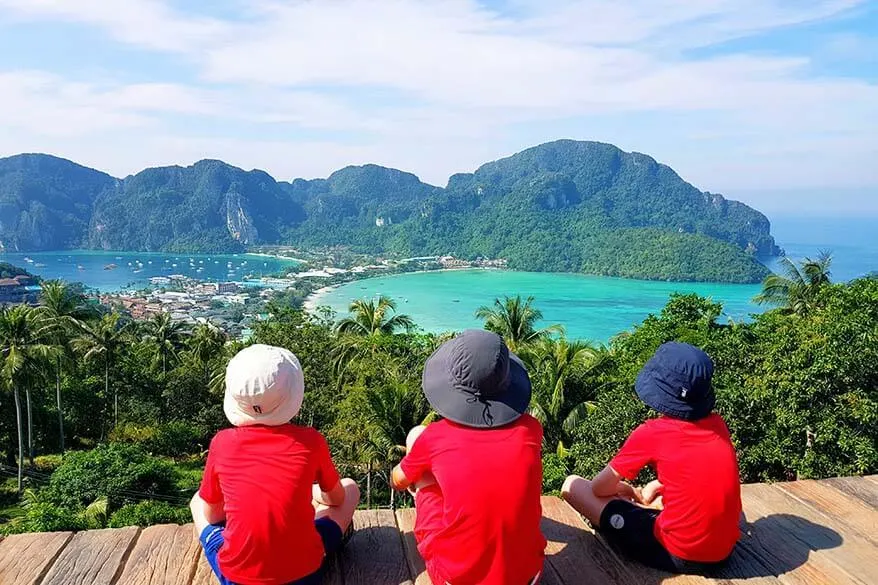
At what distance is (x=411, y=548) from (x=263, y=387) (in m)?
0.95

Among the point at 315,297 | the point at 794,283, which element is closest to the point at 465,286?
the point at 315,297

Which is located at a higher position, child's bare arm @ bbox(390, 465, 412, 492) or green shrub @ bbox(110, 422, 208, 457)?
child's bare arm @ bbox(390, 465, 412, 492)

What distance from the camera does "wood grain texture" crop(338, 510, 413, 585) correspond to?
2219 millimetres

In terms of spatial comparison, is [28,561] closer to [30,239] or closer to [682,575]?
[682,575]

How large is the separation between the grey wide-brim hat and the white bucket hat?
0.43m

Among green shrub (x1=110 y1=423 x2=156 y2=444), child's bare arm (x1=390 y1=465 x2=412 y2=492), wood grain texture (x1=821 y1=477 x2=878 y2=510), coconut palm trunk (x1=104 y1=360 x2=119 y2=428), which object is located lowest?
green shrub (x1=110 y1=423 x2=156 y2=444)

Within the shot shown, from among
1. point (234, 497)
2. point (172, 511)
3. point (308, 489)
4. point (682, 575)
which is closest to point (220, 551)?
point (234, 497)

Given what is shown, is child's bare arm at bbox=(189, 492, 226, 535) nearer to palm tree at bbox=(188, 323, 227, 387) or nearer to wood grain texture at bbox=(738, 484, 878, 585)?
wood grain texture at bbox=(738, 484, 878, 585)

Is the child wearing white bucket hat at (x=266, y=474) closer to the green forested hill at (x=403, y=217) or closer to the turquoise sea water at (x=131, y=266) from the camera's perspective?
the turquoise sea water at (x=131, y=266)

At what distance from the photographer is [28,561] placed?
228 cm

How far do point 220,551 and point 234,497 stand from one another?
0.20 metres

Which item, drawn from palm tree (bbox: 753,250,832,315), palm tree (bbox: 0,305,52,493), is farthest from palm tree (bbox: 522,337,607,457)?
palm tree (bbox: 0,305,52,493)

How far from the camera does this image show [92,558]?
2309mm

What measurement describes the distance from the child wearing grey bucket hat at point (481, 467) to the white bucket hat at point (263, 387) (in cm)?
42
